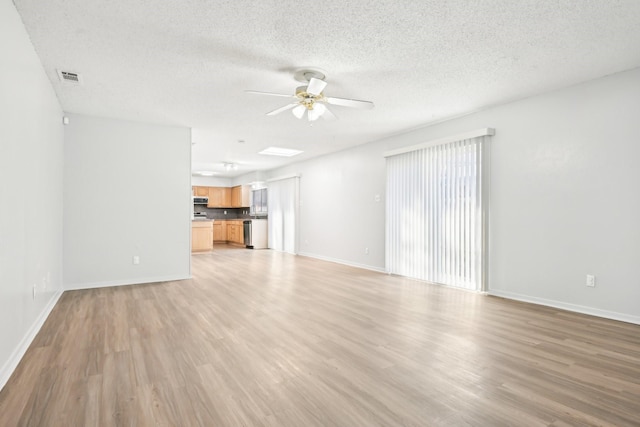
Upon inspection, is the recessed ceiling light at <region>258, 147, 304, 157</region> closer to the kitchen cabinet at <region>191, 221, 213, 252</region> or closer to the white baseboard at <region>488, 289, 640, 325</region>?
the kitchen cabinet at <region>191, 221, 213, 252</region>

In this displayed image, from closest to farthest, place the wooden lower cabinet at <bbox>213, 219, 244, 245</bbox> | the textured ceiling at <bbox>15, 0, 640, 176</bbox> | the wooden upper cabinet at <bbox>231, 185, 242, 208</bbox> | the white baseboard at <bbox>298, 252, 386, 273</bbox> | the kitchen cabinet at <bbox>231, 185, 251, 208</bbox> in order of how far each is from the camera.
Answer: the textured ceiling at <bbox>15, 0, 640, 176</bbox>, the white baseboard at <bbox>298, 252, 386, 273</bbox>, the kitchen cabinet at <bbox>231, 185, 251, 208</bbox>, the wooden lower cabinet at <bbox>213, 219, 244, 245</bbox>, the wooden upper cabinet at <bbox>231, 185, 242, 208</bbox>

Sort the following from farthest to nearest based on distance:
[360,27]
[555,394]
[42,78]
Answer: [42,78] < [360,27] < [555,394]

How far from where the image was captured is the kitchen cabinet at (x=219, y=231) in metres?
12.7

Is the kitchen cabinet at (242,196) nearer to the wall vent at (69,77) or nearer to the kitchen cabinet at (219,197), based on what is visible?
the kitchen cabinet at (219,197)

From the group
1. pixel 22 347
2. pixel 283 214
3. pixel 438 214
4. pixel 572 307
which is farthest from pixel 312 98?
pixel 283 214

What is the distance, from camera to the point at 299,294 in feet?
15.0

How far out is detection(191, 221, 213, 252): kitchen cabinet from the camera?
30.5ft

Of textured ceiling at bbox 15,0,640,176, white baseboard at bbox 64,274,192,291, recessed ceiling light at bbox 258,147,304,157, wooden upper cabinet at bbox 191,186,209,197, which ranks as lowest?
white baseboard at bbox 64,274,192,291

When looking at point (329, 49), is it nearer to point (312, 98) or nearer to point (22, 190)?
point (312, 98)

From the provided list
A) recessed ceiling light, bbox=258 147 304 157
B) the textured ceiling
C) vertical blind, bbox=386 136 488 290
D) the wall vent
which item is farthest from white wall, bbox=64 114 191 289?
vertical blind, bbox=386 136 488 290

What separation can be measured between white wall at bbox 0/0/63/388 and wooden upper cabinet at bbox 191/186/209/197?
28.2 ft

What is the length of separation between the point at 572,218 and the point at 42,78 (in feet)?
19.2

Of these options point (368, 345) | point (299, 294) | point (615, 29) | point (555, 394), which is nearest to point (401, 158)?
point (299, 294)

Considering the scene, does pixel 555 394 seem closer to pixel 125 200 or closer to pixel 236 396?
pixel 236 396
